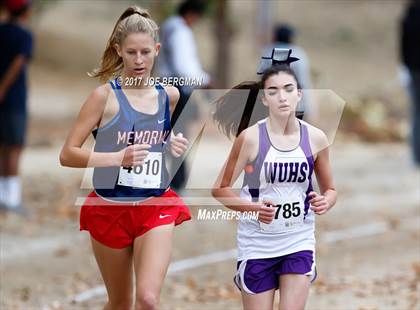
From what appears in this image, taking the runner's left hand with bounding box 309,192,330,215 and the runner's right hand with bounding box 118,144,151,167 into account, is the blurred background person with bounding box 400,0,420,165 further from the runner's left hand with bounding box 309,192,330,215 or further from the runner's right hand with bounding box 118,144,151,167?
the runner's right hand with bounding box 118,144,151,167

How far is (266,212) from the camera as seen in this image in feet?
15.4

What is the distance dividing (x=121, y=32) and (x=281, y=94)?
2.65 feet

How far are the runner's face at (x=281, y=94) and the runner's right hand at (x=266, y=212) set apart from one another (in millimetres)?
410

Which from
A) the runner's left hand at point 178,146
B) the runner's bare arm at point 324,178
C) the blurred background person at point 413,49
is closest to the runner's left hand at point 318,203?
the runner's bare arm at point 324,178

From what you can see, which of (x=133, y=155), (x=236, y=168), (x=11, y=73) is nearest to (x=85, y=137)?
(x=133, y=155)

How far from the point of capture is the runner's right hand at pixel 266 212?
4.71m

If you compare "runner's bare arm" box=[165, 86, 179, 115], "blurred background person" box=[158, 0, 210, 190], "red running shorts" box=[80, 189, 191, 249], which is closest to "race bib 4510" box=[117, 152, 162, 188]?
"red running shorts" box=[80, 189, 191, 249]

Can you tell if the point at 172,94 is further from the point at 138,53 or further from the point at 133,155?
the point at 133,155

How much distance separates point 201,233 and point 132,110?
16.5 ft

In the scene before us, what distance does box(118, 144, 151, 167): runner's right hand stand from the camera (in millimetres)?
4766

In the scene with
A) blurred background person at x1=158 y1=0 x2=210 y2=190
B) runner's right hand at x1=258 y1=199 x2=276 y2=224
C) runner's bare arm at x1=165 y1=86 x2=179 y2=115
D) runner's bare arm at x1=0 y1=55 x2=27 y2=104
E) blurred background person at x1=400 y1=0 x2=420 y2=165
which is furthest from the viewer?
blurred background person at x1=400 y1=0 x2=420 y2=165

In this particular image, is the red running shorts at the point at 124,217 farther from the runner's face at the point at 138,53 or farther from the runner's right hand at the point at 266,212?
the runner's face at the point at 138,53

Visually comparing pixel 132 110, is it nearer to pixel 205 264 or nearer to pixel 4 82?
pixel 205 264

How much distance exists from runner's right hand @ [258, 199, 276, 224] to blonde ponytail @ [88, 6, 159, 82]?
3.12 feet
